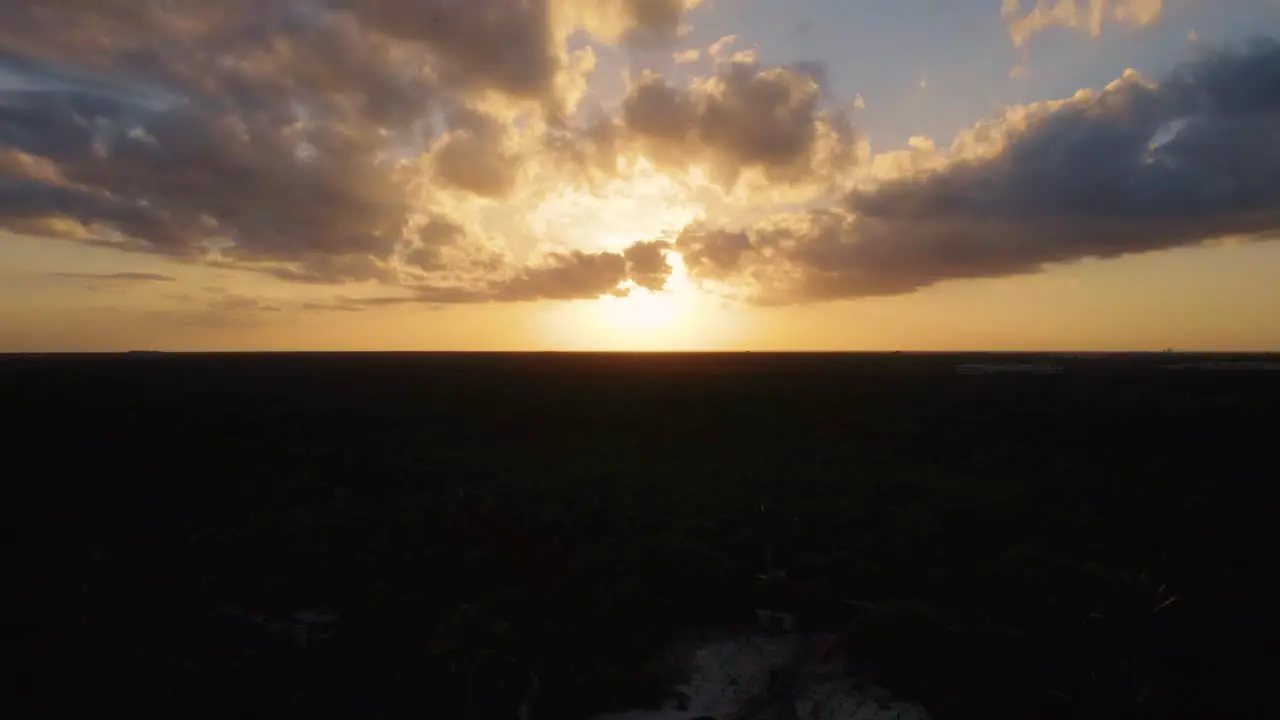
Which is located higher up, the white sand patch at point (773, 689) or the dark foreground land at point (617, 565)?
the dark foreground land at point (617, 565)

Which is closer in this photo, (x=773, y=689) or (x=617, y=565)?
(x=773, y=689)

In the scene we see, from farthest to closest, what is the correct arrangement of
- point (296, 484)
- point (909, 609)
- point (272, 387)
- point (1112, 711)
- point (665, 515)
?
point (272, 387) → point (296, 484) → point (665, 515) → point (909, 609) → point (1112, 711)

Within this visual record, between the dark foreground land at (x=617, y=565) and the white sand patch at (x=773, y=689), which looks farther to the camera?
the dark foreground land at (x=617, y=565)

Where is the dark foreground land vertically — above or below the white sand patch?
above

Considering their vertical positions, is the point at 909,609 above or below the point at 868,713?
above

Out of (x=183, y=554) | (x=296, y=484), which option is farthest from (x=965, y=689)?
(x=296, y=484)

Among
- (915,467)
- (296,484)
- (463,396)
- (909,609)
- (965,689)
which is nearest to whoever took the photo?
(965,689)

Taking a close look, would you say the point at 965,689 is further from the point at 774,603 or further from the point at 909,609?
the point at 774,603

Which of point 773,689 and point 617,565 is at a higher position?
point 617,565
